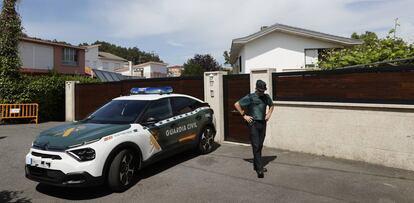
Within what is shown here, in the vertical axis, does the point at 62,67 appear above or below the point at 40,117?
above

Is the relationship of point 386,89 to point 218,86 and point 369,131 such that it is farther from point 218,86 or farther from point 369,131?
point 218,86

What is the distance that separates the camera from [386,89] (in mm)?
6797

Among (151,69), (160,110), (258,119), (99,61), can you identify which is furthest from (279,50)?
(151,69)

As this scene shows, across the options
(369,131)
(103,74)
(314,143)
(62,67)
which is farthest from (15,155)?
(62,67)

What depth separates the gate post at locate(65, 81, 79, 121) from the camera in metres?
15.7

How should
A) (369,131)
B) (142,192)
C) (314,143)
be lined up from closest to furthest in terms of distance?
(142,192) < (369,131) < (314,143)

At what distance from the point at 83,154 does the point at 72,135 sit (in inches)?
20.0

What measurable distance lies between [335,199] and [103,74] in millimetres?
30073

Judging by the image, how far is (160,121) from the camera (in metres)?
6.83

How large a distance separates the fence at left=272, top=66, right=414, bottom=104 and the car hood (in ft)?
13.5

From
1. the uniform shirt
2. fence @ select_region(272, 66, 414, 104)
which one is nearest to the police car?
the uniform shirt

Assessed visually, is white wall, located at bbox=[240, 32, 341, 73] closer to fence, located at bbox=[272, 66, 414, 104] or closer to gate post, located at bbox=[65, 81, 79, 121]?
gate post, located at bbox=[65, 81, 79, 121]

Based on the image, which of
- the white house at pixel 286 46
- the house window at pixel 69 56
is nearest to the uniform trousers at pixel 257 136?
the white house at pixel 286 46

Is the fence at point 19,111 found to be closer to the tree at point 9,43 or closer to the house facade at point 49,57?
the tree at point 9,43
